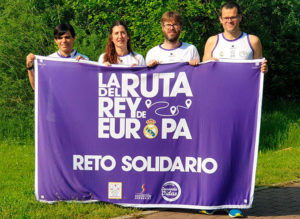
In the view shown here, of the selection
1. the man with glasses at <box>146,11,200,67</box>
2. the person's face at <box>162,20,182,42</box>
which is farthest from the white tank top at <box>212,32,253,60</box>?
the person's face at <box>162,20,182,42</box>

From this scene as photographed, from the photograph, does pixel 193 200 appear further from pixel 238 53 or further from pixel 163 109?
pixel 238 53

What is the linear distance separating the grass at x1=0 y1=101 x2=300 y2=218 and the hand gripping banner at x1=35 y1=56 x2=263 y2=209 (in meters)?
0.22

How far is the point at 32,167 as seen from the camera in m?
8.55

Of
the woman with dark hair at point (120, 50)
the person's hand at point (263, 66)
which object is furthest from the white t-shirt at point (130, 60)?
the person's hand at point (263, 66)

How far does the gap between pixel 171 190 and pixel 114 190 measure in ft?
2.22

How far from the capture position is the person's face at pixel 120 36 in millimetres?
5719

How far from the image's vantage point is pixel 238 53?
5523 mm

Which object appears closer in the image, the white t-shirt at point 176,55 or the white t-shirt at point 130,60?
the white t-shirt at point 176,55

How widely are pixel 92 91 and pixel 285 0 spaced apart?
38.2ft

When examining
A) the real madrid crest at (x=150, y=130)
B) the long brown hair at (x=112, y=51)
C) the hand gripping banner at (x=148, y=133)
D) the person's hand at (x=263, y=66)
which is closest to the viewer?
the person's hand at (x=263, y=66)

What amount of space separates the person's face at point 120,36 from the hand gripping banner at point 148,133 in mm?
347

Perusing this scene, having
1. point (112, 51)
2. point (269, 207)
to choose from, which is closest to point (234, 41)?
point (112, 51)

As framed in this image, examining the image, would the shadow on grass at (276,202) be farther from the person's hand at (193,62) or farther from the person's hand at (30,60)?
the person's hand at (30,60)

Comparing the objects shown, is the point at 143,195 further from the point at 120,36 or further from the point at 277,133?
the point at 277,133
